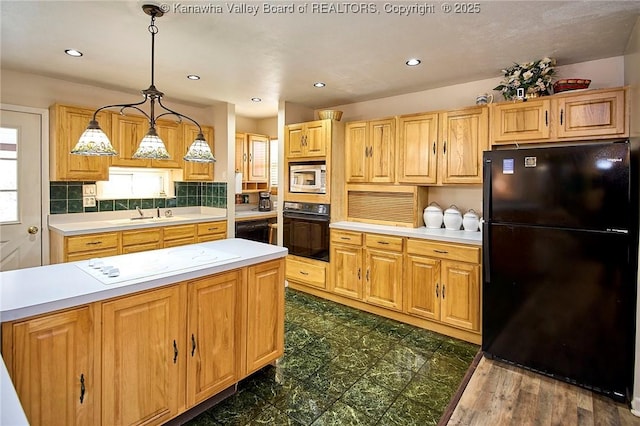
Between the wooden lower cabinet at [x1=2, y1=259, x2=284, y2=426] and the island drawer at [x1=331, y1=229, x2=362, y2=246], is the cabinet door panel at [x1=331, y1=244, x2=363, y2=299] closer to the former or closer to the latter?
the island drawer at [x1=331, y1=229, x2=362, y2=246]

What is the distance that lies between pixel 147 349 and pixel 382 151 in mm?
2933

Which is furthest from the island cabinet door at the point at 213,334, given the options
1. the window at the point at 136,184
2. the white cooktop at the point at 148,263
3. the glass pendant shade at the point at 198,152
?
the window at the point at 136,184

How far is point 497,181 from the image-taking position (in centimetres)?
263

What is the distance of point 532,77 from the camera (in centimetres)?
286

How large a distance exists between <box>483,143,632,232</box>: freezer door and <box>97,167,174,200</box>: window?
4.07m

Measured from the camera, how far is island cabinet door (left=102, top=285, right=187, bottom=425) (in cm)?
162

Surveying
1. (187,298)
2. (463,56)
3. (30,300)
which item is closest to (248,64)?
(463,56)

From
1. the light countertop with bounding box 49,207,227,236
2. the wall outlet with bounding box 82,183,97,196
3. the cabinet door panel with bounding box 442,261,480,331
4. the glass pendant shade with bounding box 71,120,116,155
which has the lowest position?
the cabinet door panel with bounding box 442,261,480,331

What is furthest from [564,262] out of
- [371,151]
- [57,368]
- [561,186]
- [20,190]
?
[20,190]

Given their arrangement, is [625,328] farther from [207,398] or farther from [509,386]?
[207,398]

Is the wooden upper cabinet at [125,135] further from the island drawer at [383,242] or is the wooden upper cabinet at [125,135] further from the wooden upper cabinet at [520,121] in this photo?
the wooden upper cabinet at [520,121]

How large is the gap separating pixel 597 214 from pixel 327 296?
2.80 metres

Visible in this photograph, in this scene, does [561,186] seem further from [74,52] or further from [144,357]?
[74,52]

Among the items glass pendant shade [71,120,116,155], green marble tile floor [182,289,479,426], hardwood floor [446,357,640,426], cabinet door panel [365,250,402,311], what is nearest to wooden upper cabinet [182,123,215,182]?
green marble tile floor [182,289,479,426]
